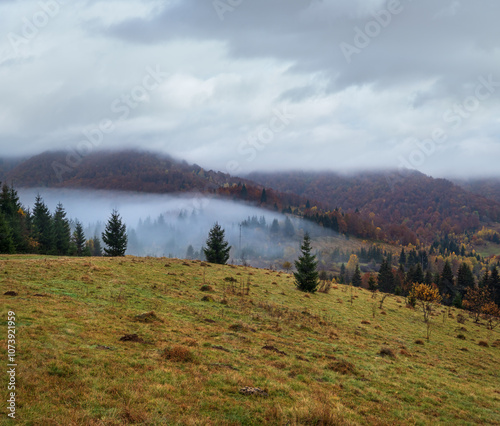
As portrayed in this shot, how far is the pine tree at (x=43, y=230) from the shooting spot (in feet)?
225

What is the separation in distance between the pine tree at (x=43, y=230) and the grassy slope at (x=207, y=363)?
49.8 m

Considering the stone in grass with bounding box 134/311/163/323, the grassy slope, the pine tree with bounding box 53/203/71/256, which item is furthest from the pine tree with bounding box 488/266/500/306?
the pine tree with bounding box 53/203/71/256

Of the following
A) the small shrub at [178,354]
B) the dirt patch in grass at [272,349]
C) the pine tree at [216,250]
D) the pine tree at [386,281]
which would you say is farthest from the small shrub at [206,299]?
the pine tree at [386,281]

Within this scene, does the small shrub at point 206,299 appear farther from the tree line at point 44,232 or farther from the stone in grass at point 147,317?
the tree line at point 44,232

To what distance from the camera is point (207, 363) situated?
1265 centimetres

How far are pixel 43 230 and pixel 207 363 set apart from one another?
7634cm

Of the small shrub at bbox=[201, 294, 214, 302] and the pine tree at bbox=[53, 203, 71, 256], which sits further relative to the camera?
the pine tree at bbox=[53, 203, 71, 256]

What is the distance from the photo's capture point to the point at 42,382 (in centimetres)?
878

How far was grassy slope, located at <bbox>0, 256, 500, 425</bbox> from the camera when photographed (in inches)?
344

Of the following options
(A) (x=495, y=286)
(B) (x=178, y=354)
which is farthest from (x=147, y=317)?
(A) (x=495, y=286)

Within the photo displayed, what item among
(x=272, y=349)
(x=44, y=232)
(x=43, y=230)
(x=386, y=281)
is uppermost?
(x=272, y=349)

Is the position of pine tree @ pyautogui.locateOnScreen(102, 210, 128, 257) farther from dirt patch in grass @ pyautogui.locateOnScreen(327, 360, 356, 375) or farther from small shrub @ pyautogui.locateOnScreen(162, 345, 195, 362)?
dirt patch in grass @ pyautogui.locateOnScreen(327, 360, 356, 375)

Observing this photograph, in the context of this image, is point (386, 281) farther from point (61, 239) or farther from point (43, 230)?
point (43, 230)

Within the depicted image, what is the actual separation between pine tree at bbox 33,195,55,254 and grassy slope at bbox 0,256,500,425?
49757 millimetres
